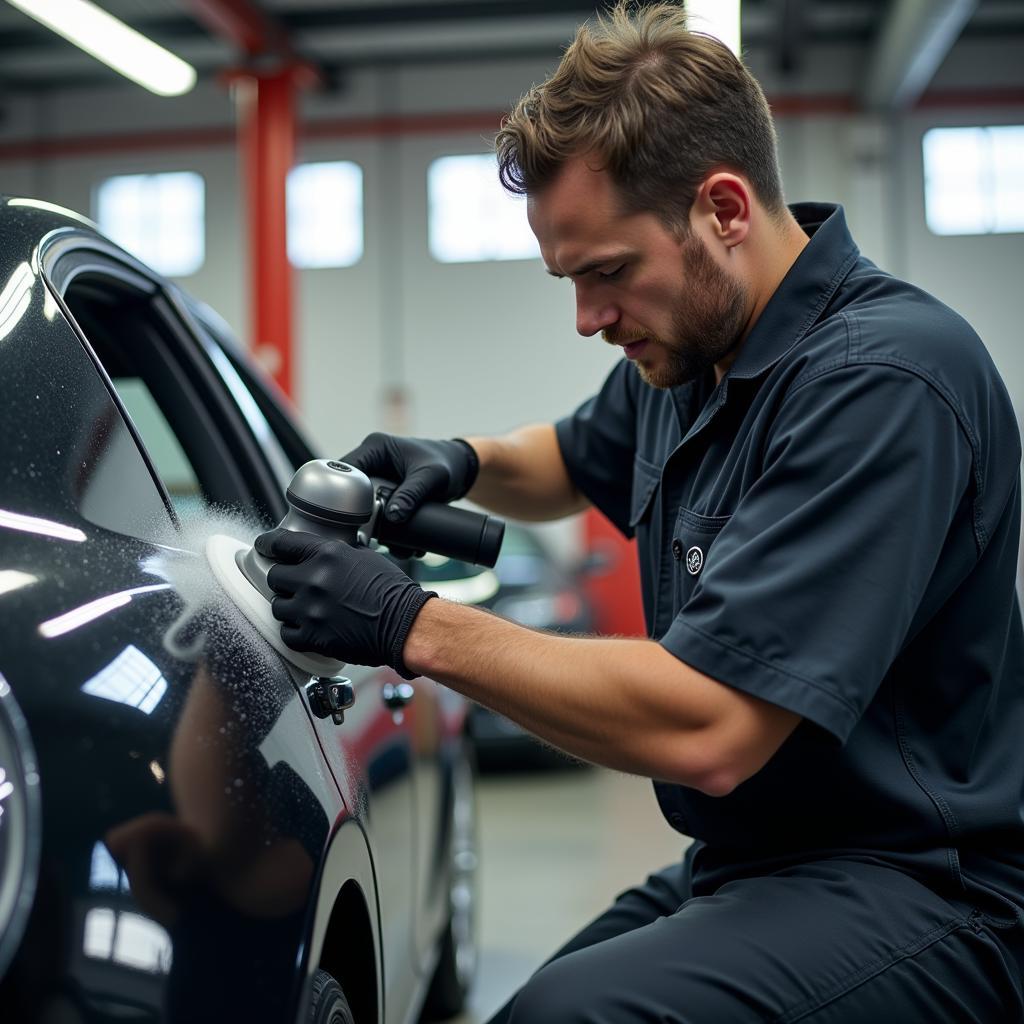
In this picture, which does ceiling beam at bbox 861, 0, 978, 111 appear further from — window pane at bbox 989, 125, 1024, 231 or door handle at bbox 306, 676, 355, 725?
door handle at bbox 306, 676, 355, 725

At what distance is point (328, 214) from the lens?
11.7 meters

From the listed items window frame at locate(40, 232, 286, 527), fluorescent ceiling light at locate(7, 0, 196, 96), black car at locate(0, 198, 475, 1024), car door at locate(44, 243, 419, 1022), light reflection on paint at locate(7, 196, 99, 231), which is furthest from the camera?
fluorescent ceiling light at locate(7, 0, 196, 96)

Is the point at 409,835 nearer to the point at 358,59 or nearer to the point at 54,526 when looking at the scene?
the point at 54,526

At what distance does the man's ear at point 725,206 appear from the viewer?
4.88 ft

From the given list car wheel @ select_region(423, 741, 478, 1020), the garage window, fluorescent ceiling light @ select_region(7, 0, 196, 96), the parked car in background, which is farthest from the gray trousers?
the garage window

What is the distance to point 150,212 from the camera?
12023 millimetres

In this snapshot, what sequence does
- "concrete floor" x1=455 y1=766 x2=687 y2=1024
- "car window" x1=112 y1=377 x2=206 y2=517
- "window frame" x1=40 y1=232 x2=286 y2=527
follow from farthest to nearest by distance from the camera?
"concrete floor" x1=455 y1=766 x2=687 y2=1024 → "car window" x1=112 y1=377 x2=206 y2=517 → "window frame" x1=40 y1=232 x2=286 y2=527

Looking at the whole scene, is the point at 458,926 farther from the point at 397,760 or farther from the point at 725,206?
the point at 725,206

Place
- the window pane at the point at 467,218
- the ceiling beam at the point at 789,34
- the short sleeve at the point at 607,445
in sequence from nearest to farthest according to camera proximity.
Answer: the short sleeve at the point at 607,445 → the ceiling beam at the point at 789,34 → the window pane at the point at 467,218

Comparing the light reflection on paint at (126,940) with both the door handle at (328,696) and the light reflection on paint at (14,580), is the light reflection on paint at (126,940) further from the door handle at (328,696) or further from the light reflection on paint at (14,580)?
the door handle at (328,696)

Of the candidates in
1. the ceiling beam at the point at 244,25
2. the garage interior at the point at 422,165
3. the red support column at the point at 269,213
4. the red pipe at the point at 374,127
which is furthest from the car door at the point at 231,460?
the red pipe at the point at 374,127

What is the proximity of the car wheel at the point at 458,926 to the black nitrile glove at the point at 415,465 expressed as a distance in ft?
2.95

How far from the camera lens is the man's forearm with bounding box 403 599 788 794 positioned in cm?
124

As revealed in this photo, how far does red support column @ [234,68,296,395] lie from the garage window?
223 inches
